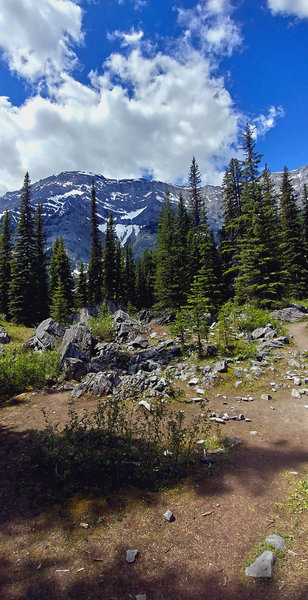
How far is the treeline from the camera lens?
24703 mm

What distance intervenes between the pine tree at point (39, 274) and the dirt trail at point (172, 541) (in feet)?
112

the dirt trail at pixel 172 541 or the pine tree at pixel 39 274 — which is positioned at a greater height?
the pine tree at pixel 39 274

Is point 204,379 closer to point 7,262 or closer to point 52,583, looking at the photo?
point 52,583

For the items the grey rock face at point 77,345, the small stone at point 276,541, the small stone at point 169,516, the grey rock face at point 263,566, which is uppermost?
the grey rock face at point 77,345

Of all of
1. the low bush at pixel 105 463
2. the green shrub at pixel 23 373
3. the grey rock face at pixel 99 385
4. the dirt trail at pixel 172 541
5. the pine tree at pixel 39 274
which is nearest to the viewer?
the dirt trail at pixel 172 541

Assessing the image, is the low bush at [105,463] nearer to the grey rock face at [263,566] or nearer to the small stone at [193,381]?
the grey rock face at [263,566]

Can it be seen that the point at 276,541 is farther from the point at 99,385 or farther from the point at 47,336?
the point at 47,336

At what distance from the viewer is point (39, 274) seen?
129 ft

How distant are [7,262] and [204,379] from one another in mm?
38737

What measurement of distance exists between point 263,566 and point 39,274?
40.5 meters

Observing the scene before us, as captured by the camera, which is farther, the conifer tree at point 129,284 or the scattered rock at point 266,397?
the conifer tree at point 129,284

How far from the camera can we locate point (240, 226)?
31.6 metres

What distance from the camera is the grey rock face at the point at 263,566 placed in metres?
3.62

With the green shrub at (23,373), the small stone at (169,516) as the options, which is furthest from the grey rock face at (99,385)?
the small stone at (169,516)
